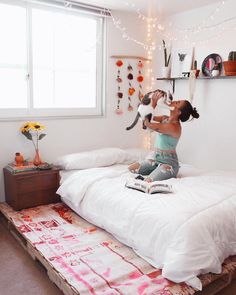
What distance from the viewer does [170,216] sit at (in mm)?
1894

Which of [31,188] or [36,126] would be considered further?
[36,126]

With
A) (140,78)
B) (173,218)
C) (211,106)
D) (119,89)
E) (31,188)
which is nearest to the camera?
(173,218)

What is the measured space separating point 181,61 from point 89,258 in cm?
245

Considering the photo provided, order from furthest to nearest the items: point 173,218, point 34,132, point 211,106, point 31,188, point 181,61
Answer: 1. point 181,61
2. point 211,106
3. point 34,132
4. point 31,188
5. point 173,218

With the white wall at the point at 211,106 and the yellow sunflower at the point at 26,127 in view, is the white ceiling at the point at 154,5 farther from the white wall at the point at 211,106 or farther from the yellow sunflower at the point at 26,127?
the yellow sunflower at the point at 26,127

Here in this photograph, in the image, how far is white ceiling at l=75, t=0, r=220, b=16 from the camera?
10.3 feet

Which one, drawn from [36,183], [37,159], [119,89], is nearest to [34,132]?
[37,159]

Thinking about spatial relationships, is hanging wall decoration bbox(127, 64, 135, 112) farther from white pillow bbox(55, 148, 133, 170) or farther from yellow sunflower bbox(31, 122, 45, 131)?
yellow sunflower bbox(31, 122, 45, 131)

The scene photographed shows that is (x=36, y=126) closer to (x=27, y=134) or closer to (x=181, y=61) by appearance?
(x=27, y=134)

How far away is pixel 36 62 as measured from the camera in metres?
3.12

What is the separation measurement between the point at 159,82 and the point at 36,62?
160cm

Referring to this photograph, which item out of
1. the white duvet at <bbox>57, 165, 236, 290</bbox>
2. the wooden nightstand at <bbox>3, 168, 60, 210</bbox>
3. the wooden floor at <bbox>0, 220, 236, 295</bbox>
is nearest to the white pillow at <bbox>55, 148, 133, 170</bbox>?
the wooden nightstand at <bbox>3, 168, 60, 210</bbox>

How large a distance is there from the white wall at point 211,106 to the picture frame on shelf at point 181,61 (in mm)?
69

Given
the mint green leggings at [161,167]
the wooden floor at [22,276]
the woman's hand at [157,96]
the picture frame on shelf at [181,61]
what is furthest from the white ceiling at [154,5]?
the wooden floor at [22,276]
